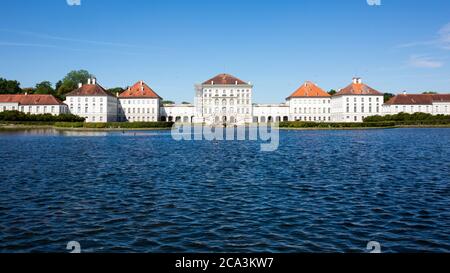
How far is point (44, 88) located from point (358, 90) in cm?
9092

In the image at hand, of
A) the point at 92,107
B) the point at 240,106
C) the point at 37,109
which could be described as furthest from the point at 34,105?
the point at 240,106

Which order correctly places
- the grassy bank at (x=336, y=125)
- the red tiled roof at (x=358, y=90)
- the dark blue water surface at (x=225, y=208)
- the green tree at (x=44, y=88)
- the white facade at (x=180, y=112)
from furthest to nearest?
the green tree at (x=44, y=88)
the white facade at (x=180, y=112)
the red tiled roof at (x=358, y=90)
the grassy bank at (x=336, y=125)
the dark blue water surface at (x=225, y=208)

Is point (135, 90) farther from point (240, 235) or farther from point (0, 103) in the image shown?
point (240, 235)

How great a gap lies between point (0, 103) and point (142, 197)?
106 meters

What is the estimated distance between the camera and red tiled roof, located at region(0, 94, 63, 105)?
106 m

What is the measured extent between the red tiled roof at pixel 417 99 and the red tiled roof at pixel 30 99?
88.3 m

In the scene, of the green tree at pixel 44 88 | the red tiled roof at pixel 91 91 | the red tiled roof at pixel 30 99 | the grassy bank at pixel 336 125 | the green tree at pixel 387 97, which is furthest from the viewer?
the green tree at pixel 387 97

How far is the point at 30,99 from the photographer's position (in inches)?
4227

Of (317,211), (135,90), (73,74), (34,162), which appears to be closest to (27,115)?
(135,90)

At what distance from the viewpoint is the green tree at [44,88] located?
419 feet

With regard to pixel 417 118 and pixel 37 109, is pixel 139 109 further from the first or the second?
pixel 417 118

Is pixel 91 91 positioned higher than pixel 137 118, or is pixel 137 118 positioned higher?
pixel 91 91

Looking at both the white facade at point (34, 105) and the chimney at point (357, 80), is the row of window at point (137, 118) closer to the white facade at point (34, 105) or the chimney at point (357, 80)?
the white facade at point (34, 105)

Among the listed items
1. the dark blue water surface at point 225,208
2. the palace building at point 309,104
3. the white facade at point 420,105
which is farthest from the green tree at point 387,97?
the dark blue water surface at point 225,208
